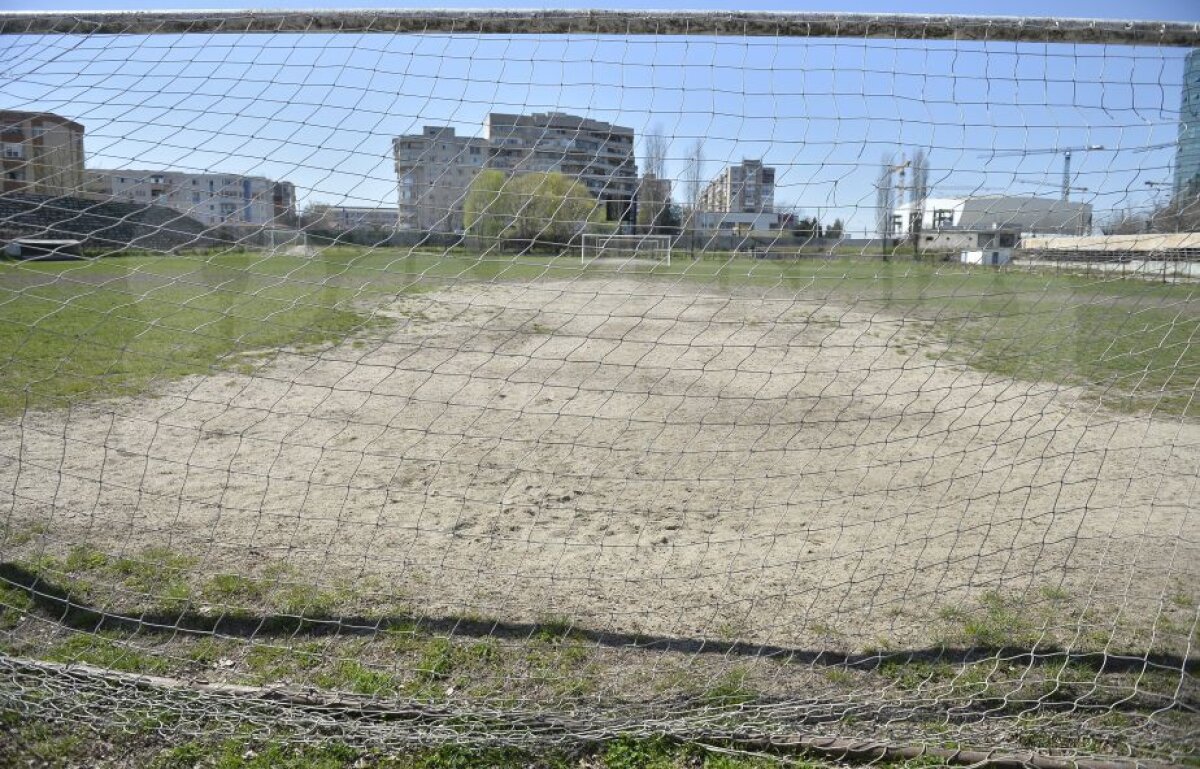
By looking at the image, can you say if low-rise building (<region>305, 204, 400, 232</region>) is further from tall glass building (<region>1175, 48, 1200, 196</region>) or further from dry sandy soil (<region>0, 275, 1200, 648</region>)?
tall glass building (<region>1175, 48, 1200, 196</region>)

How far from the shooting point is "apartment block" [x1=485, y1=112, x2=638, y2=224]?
4199 millimetres

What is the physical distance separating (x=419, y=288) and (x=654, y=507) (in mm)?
9571

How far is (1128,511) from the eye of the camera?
475 centimetres

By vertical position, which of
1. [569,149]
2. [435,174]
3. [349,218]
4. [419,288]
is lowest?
[419,288]

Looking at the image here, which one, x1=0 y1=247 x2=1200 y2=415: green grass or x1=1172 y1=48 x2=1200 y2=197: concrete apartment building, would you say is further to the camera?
x1=0 y1=247 x2=1200 y2=415: green grass

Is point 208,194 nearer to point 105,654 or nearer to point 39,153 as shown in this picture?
point 39,153

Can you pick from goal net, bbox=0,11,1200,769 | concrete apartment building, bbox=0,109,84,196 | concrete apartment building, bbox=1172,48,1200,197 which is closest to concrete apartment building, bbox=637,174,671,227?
goal net, bbox=0,11,1200,769

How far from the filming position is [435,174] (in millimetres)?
4453

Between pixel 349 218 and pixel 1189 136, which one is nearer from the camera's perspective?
pixel 1189 136

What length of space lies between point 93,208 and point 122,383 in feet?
9.94

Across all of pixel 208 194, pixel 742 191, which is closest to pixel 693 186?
pixel 742 191

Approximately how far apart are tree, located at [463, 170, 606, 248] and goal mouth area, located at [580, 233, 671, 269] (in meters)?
0.15

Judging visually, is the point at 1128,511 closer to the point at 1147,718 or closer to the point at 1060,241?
the point at 1060,241

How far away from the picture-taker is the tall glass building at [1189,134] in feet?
11.3
